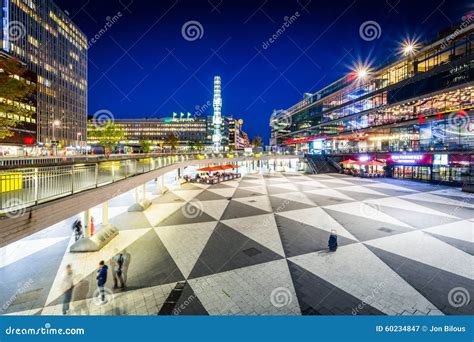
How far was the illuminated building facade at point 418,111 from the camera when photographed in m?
25.0

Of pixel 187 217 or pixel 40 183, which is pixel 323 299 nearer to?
pixel 40 183

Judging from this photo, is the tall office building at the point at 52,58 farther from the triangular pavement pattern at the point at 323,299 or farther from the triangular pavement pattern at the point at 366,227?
the triangular pavement pattern at the point at 323,299

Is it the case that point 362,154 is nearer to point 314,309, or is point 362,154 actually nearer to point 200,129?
point 314,309

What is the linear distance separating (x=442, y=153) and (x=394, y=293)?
1098 inches

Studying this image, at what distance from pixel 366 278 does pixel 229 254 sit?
5.32 meters

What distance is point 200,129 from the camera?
162 meters

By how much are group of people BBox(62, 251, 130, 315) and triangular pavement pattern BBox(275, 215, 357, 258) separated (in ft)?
21.5

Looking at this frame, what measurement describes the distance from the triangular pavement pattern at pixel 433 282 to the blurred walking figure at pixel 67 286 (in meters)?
10.4

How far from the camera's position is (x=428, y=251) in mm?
9484

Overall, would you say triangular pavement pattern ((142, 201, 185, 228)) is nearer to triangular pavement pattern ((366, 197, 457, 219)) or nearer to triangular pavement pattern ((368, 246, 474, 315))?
triangular pavement pattern ((368, 246, 474, 315))

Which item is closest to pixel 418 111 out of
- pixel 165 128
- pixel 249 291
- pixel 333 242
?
pixel 333 242

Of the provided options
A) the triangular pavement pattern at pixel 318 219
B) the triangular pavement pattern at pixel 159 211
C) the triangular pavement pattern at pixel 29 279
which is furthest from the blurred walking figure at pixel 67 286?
the triangular pavement pattern at pixel 318 219

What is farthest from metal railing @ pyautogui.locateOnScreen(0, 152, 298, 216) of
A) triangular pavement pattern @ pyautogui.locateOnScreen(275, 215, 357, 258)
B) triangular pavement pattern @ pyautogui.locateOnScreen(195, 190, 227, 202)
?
triangular pavement pattern @ pyautogui.locateOnScreen(195, 190, 227, 202)
